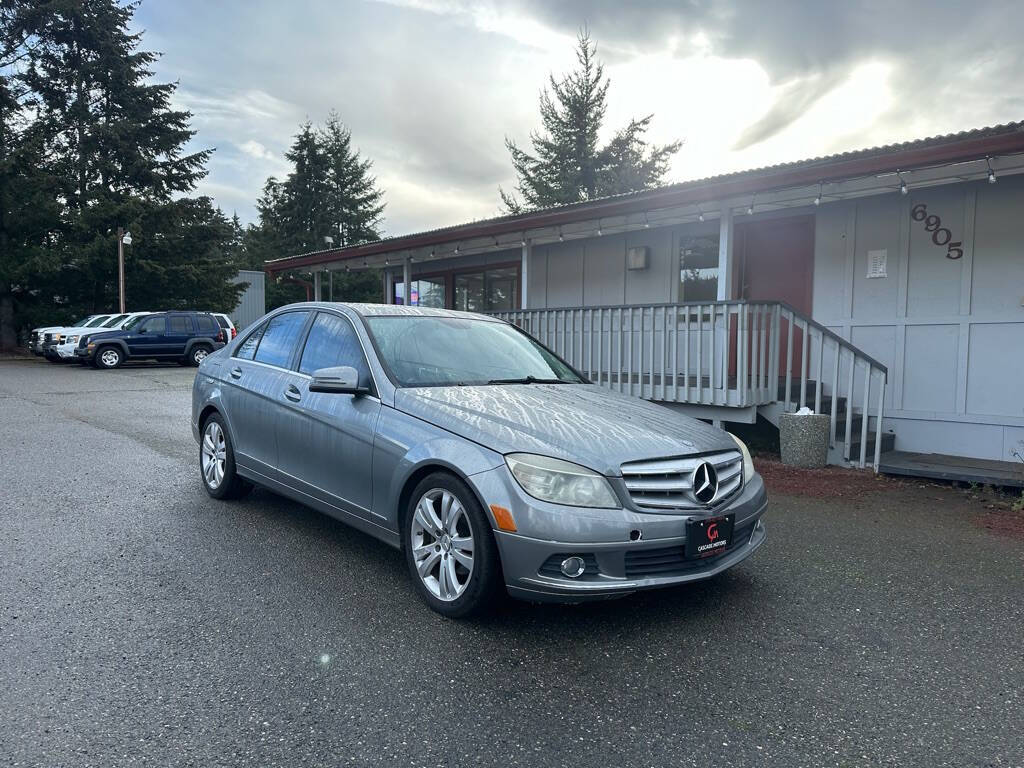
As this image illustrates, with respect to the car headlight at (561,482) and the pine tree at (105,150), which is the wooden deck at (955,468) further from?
the pine tree at (105,150)

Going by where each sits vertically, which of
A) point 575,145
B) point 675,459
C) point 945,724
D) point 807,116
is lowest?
point 945,724

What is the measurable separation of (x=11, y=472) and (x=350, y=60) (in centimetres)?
903

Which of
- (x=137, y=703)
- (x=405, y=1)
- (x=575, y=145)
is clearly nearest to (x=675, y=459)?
(x=137, y=703)

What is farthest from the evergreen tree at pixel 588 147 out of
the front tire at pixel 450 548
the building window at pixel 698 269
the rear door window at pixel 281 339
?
the front tire at pixel 450 548

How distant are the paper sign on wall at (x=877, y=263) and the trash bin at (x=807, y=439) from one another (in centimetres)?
228

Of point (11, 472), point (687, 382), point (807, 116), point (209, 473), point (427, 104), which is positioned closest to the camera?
point (209, 473)

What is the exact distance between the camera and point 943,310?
7.59 m

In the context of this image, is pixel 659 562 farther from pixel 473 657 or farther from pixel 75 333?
pixel 75 333

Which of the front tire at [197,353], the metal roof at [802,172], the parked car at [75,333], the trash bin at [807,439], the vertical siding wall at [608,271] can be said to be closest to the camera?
the metal roof at [802,172]

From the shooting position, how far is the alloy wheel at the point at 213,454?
521 centimetres

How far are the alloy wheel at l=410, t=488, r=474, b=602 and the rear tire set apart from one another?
20.3 metres

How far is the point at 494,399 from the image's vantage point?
3.62m

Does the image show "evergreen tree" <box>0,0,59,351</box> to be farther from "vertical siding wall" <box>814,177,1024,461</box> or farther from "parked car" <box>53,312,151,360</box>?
"vertical siding wall" <box>814,177,1024,461</box>

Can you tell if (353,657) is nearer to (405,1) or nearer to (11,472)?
(11,472)
